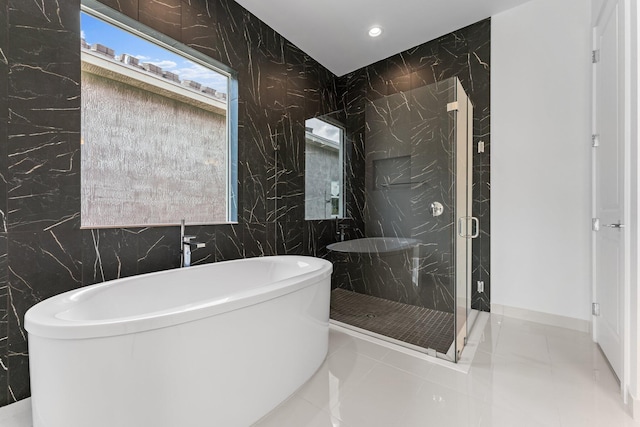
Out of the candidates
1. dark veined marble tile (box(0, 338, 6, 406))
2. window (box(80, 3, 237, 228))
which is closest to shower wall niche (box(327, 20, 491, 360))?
window (box(80, 3, 237, 228))

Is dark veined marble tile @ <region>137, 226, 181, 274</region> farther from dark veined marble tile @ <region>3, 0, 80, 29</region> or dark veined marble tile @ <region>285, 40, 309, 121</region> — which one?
dark veined marble tile @ <region>285, 40, 309, 121</region>

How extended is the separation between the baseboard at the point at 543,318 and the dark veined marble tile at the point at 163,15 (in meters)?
3.64

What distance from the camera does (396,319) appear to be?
90.9 inches

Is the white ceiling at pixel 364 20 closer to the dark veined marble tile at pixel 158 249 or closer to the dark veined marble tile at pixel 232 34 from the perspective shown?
the dark veined marble tile at pixel 232 34

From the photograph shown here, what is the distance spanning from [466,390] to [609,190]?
1.59m

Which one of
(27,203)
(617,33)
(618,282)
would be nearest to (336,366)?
(618,282)

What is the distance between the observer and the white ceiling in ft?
8.26

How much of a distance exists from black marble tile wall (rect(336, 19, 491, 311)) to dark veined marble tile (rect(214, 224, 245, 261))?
1.02 m

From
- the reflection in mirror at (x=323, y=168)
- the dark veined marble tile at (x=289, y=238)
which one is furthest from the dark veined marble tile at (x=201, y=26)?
the dark veined marble tile at (x=289, y=238)

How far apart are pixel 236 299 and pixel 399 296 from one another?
4.99 feet

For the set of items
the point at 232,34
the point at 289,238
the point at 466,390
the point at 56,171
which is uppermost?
the point at 232,34


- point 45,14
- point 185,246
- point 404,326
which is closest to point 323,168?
point 185,246

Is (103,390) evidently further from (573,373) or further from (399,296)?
(573,373)

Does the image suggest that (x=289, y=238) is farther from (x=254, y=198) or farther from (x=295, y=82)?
(x=295, y=82)
